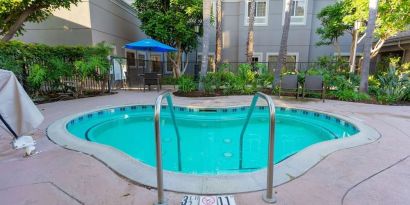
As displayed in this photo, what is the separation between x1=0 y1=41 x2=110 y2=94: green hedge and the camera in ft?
21.7

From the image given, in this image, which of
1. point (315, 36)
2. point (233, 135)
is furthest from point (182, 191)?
point (315, 36)

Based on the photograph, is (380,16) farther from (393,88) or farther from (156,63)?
(156,63)

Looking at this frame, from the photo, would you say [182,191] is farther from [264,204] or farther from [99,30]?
[99,30]

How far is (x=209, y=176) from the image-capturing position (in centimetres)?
258

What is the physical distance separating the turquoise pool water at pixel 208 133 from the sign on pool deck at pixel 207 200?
5.05 feet

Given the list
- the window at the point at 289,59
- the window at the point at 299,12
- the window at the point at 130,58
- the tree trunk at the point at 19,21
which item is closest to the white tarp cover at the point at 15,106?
the tree trunk at the point at 19,21

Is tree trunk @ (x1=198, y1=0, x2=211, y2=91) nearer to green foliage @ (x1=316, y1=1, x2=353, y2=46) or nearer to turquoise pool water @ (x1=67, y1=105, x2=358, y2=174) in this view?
turquoise pool water @ (x1=67, y1=105, x2=358, y2=174)

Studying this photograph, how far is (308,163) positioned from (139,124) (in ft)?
15.2

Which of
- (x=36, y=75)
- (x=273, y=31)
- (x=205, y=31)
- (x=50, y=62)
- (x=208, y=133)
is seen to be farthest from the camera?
(x=273, y=31)

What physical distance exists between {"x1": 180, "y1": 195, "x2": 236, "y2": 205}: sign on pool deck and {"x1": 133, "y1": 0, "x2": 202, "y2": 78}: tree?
11.1 metres

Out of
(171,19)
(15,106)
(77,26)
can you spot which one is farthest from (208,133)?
(171,19)

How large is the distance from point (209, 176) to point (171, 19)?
36.4 feet

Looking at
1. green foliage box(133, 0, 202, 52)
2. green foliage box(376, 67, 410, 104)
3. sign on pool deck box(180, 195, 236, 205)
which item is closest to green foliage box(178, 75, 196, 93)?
green foliage box(133, 0, 202, 52)

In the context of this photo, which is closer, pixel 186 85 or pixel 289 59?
pixel 186 85
